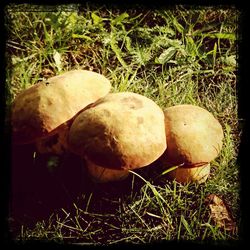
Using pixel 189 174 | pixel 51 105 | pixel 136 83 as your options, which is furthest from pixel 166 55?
pixel 51 105

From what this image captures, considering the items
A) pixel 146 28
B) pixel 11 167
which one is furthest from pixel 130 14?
pixel 11 167

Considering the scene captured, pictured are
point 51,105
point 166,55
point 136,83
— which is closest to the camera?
point 51,105

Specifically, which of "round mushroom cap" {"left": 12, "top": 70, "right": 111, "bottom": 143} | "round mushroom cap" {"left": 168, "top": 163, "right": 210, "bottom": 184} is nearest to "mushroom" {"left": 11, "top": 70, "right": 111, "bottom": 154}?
"round mushroom cap" {"left": 12, "top": 70, "right": 111, "bottom": 143}

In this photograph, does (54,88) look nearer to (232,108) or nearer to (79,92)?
(79,92)

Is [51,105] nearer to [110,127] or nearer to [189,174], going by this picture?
[110,127]

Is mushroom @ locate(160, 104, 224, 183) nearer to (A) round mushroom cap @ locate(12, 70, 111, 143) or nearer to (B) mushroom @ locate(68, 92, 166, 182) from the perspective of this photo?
(B) mushroom @ locate(68, 92, 166, 182)

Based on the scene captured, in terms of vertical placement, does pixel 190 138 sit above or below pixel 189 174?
above
